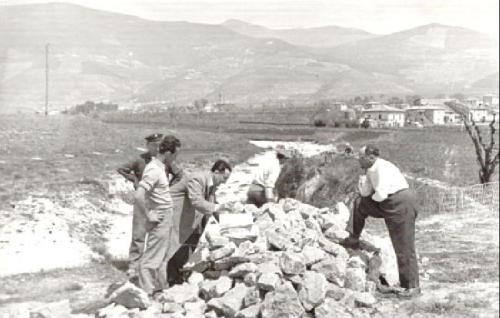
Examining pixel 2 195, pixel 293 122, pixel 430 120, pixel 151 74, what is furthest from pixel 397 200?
pixel 151 74

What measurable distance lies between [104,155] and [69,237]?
62.6 ft

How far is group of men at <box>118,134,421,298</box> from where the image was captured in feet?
18.9

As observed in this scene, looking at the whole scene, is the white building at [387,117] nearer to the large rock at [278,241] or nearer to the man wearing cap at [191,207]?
the large rock at [278,241]

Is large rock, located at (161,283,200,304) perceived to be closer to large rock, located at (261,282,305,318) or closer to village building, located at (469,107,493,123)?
large rock, located at (261,282,305,318)

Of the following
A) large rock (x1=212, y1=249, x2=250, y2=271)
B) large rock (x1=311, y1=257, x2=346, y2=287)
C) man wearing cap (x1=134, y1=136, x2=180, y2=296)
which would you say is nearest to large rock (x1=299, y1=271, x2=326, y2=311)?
large rock (x1=311, y1=257, x2=346, y2=287)

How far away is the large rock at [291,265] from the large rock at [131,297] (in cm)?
146

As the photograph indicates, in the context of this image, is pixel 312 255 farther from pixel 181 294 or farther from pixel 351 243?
pixel 181 294

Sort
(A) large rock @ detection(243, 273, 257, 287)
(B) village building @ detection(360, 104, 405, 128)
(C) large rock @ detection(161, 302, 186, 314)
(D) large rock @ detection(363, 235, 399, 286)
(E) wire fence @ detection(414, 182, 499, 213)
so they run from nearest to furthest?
(C) large rock @ detection(161, 302, 186, 314) < (A) large rock @ detection(243, 273, 257, 287) < (D) large rock @ detection(363, 235, 399, 286) < (E) wire fence @ detection(414, 182, 499, 213) < (B) village building @ detection(360, 104, 405, 128)

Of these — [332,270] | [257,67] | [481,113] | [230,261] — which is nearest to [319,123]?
[481,113]

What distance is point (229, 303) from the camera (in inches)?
214

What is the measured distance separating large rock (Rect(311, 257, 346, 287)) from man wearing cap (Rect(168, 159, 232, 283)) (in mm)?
1376

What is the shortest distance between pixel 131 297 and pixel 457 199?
9.01 meters

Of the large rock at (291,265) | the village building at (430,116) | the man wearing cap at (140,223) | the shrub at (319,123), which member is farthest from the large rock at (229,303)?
the shrub at (319,123)

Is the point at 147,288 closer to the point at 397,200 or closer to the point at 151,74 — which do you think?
the point at 397,200
